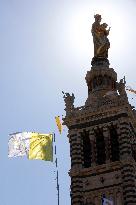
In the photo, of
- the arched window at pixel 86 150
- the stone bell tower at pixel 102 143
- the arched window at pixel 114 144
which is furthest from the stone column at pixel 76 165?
the arched window at pixel 114 144

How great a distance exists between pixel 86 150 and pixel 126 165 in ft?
17.6

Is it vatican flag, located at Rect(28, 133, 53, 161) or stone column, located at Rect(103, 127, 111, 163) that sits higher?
stone column, located at Rect(103, 127, 111, 163)

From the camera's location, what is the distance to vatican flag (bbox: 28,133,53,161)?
58.9 metres

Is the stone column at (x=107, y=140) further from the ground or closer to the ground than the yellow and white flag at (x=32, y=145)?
further from the ground

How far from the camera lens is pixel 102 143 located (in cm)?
6438

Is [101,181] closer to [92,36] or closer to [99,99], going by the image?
[99,99]

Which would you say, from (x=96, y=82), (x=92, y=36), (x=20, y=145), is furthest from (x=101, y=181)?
(x=92, y=36)

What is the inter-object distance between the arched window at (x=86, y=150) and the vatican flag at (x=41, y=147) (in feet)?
15.8

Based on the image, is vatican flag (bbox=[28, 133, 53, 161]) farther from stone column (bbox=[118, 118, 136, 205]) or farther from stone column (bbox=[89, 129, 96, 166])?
stone column (bbox=[118, 118, 136, 205])

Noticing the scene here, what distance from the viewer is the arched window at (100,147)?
6309cm

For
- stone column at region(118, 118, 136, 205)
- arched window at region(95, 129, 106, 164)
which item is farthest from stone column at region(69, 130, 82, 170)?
stone column at region(118, 118, 136, 205)

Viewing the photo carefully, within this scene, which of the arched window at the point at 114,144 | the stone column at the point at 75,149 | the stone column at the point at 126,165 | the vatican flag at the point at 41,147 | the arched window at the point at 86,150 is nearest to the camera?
the stone column at the point at 126,165

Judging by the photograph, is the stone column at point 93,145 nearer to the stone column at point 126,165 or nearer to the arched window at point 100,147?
the arched window at point 100,147

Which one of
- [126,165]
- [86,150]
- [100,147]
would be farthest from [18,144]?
[126,165]
